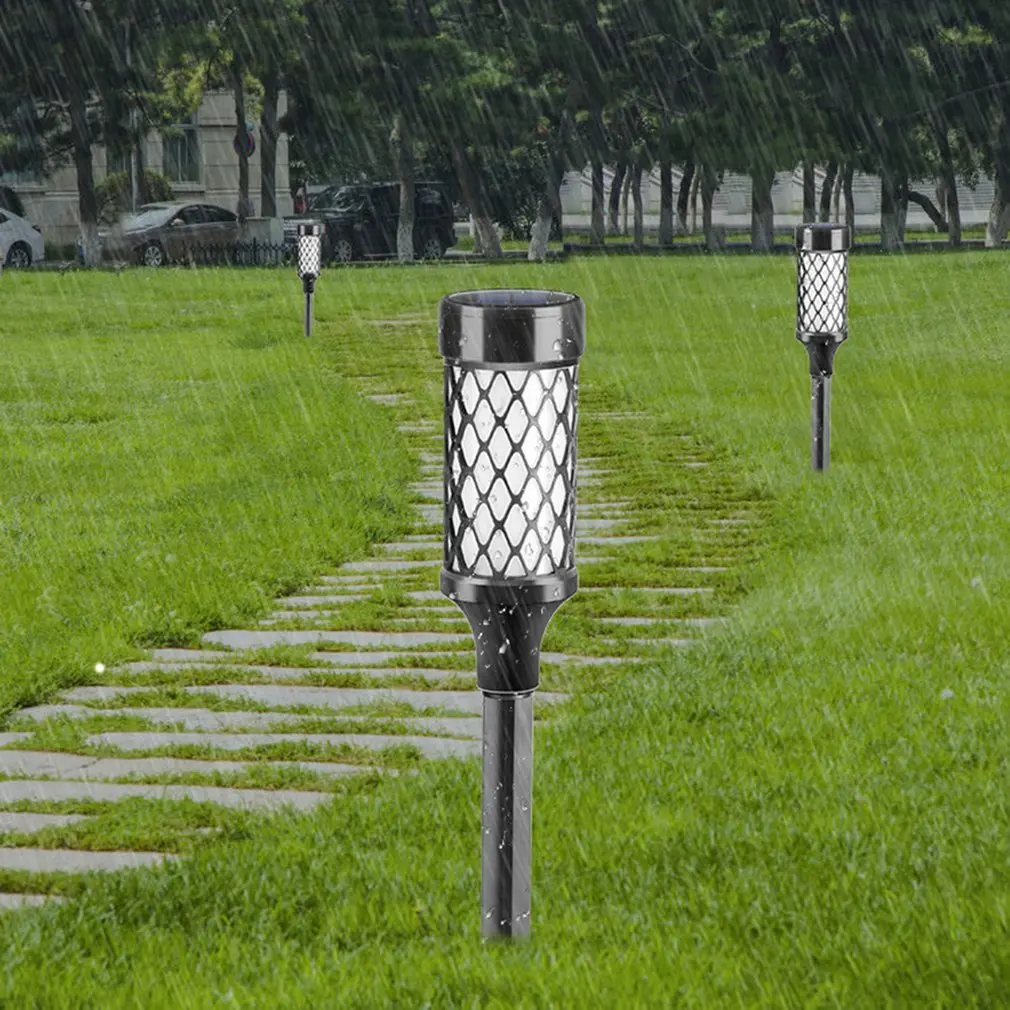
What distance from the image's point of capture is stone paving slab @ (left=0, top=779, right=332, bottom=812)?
15.7 feet

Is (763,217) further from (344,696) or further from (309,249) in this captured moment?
(344,696)

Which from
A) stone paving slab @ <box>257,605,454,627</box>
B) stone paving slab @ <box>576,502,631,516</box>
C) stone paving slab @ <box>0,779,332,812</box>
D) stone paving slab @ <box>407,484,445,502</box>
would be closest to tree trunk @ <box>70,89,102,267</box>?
stone paving slab @ <box>407,484,445,502</box>

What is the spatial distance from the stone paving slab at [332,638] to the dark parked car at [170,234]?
30153mm

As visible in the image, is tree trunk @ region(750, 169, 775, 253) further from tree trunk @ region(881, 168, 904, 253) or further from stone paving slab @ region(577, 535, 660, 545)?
stone paving slab @ region(577, 535, 660, 545)

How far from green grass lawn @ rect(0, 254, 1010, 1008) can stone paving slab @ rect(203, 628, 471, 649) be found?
159mm

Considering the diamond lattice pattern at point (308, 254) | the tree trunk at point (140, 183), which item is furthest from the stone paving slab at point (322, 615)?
the tree trunk at point (140, 183)

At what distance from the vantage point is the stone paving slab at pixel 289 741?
A: 5270 mm

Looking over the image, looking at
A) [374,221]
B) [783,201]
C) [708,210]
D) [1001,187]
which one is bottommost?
[374,221]

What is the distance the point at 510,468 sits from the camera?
3410 millimetres

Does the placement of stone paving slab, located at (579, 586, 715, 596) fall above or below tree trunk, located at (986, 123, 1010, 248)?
below

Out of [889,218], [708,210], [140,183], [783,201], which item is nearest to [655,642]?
[889,218]

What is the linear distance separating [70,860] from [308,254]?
40.6 feet

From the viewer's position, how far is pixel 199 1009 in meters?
3.40

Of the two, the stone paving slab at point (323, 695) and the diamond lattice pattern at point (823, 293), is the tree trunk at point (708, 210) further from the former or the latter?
the stone paving slab at point (323, 695)
